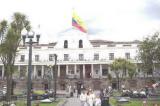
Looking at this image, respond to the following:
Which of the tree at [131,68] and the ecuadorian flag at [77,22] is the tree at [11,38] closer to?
the tree at [131,68]

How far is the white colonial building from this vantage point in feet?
294

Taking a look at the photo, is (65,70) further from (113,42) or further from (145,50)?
(145,50)

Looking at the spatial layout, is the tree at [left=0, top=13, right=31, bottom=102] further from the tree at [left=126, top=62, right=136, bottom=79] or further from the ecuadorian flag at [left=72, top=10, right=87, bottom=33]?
the ecuadorian flag at [left=72, top=10, right=87, bottom=33]

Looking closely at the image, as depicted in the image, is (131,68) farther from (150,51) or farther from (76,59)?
(150,51)

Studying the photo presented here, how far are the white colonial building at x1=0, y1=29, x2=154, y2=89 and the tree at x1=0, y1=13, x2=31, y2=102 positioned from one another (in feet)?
125

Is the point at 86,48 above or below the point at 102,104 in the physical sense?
above

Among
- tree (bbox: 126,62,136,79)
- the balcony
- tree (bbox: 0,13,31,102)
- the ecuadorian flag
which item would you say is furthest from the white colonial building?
tree (bbox: 0,13,31,102)

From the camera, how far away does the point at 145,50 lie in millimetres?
54688

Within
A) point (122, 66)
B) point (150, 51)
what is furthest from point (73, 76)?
point (150, 51)

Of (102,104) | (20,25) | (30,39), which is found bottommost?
(102,104)

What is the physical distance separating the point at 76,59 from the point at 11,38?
4431 cm

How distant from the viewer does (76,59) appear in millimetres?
91812

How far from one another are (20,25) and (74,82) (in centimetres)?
4064

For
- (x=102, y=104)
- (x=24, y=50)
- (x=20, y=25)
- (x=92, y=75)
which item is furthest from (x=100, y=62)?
(x=102, y=104)
